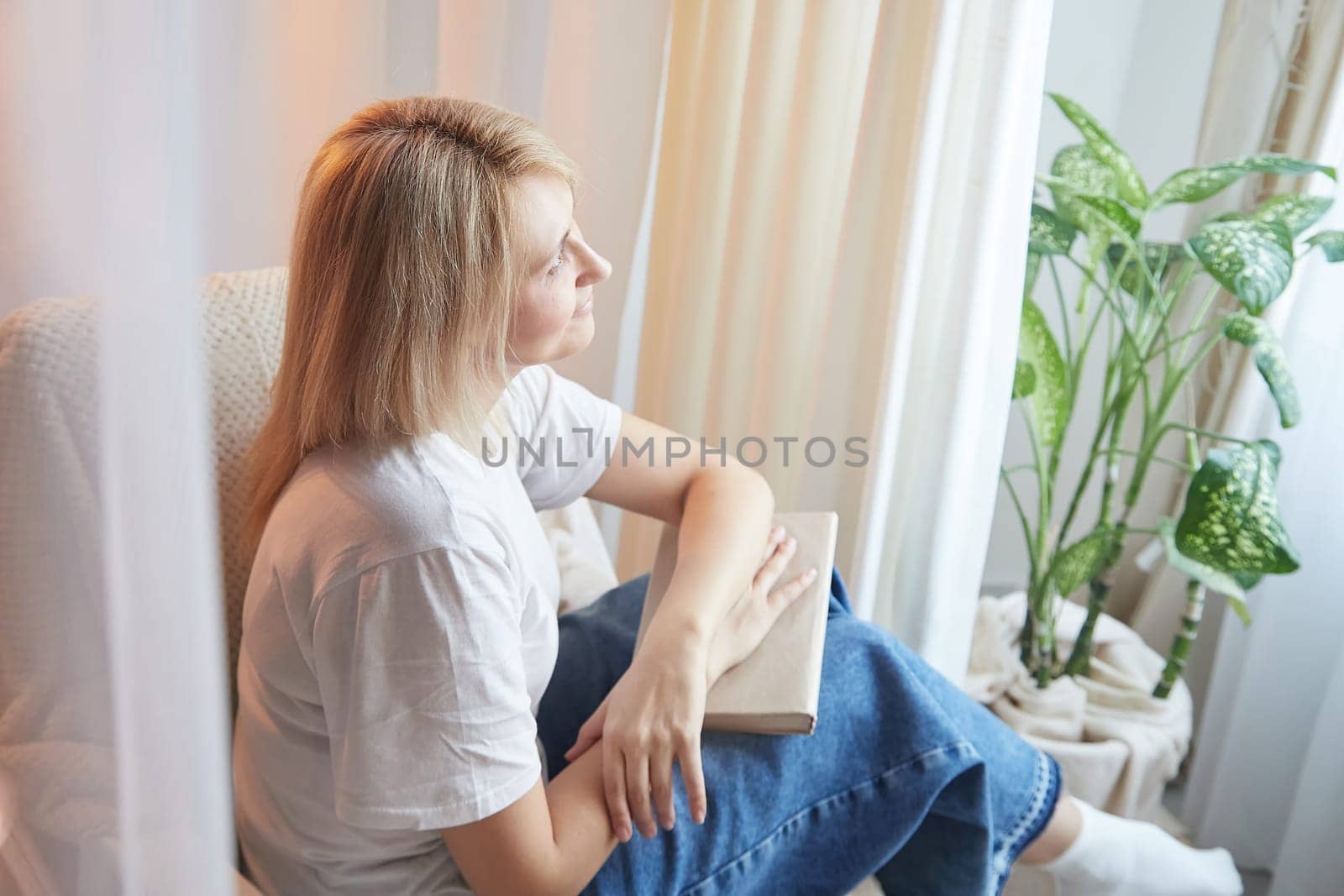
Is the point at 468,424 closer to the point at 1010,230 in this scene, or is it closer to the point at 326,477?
the point at 326,477

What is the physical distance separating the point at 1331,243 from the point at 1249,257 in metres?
0.15

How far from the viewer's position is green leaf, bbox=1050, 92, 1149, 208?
116cm

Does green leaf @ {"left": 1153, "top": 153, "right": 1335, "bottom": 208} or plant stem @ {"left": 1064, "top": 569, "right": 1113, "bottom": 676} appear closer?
green leaf @ {"left": 1153, "top": 153, "right": 1335, "bottom": 208}

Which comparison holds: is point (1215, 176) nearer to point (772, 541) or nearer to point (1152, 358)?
point (1152, 358)

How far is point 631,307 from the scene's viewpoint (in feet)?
4.99

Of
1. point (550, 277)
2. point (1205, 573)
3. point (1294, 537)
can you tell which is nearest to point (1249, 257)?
point (1205, 573)

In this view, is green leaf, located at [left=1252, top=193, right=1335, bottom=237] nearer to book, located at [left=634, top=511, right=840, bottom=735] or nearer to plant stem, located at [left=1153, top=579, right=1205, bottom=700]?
plant stem, located at [left=1153, top=579, right=1205, bottom=700]

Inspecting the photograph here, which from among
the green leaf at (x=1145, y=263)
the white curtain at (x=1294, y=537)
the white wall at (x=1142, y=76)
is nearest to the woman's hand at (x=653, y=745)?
the green leaf at (x=1145, y=263)

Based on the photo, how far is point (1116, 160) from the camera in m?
1.17

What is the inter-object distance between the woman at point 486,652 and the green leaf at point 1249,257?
18.2 inches

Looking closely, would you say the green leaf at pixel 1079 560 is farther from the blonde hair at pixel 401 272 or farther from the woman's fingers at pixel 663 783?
the blonde hair at pixel 401 272

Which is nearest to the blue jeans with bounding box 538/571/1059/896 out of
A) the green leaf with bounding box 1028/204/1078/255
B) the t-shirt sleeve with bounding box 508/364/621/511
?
the t-shirt sleeve with bounding box 508/364/621/511

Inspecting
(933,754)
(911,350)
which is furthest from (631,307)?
(933,754)

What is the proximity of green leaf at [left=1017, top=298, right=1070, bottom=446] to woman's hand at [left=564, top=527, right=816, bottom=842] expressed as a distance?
22.6 inches
